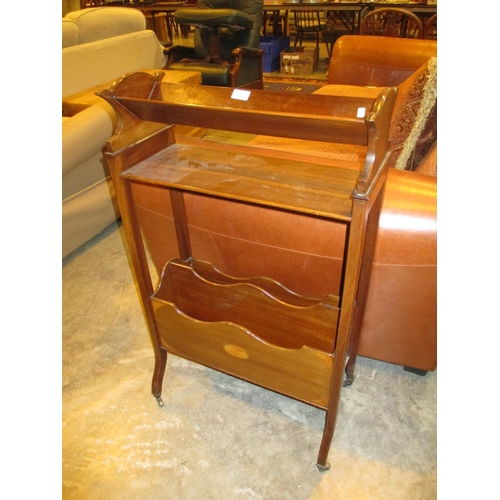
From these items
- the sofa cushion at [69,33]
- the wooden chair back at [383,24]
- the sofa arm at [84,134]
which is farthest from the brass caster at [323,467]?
the wooden chair back at [383,24]

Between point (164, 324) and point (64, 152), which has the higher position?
point (64, 152)

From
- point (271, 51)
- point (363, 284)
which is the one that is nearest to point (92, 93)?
point (363, 284)

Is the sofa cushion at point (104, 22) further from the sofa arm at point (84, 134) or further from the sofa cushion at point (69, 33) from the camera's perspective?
the sofa arm at point (84, 134)

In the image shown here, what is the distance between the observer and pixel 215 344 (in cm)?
115

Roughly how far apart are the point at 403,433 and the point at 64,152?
161 centimetres

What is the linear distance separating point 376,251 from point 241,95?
1.80 ft

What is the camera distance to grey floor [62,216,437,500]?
44.4 inches

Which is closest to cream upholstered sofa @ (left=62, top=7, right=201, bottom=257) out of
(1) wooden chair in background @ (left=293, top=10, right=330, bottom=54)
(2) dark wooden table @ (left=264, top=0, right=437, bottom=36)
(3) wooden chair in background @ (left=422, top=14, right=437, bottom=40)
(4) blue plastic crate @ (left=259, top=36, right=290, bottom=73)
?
(4) blue plastic crate @ (left=259, top=36, right=290, bottom=73)

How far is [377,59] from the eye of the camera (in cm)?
261

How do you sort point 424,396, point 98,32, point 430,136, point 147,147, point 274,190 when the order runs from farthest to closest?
point 98,32 < point 424,396 < point 430,136 < point 147,147 < point 274,190

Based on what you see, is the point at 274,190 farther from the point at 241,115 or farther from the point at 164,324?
the point at 164,324

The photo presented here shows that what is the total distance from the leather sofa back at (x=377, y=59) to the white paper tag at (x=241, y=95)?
1.99 m

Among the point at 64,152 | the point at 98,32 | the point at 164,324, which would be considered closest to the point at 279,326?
the point at 164,324

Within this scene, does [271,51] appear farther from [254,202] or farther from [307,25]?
[254,202]
